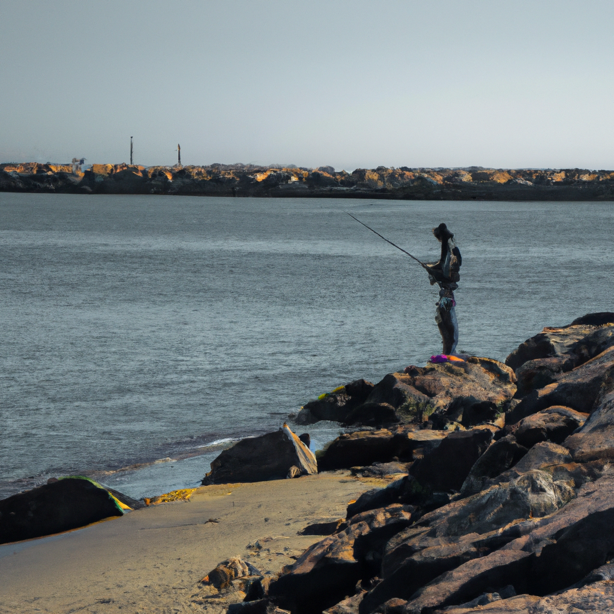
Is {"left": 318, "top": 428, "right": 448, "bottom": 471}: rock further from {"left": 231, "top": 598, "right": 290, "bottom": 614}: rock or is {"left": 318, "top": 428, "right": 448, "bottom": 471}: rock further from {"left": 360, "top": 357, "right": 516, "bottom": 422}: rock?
{"left": 231, "top": 598, "right": 290, "bottom": 614}: rock

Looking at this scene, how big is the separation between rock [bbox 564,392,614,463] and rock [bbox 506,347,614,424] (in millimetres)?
712

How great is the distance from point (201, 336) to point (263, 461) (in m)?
9.18

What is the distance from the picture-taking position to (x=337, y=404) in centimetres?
1001

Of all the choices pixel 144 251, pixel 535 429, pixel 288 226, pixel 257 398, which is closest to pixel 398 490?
pixel 535 429

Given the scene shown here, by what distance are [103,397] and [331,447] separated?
17.0ft

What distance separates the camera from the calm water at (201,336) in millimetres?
9320

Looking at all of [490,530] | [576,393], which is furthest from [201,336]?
[490,530]

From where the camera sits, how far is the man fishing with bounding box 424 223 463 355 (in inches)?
418

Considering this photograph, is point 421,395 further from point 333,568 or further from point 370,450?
point 333,568

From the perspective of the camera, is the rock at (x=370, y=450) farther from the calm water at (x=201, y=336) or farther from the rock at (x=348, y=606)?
the rock at (x=348, y=606)

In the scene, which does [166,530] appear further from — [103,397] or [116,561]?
[103,397]

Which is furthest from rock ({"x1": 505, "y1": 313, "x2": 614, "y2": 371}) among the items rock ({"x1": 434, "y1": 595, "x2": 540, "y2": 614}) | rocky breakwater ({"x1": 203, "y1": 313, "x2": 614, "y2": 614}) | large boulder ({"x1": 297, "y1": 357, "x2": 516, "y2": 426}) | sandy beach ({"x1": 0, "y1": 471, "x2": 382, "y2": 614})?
rock ({"x1": 434, "y1": 595, "x2": 540, "y2": 614})

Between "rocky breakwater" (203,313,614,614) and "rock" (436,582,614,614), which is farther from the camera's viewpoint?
"rocky breakwater" (203,313,614,614)

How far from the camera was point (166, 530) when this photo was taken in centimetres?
562
